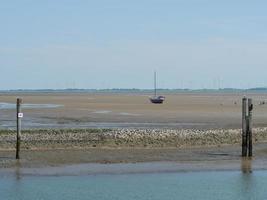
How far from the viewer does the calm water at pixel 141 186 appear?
1836cm

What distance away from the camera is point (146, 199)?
17.9 m

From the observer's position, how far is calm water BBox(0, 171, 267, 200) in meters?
18.4

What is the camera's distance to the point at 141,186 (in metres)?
19.7

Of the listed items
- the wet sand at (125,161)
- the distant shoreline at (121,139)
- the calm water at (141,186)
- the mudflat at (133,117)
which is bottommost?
the calm water at (141,186)

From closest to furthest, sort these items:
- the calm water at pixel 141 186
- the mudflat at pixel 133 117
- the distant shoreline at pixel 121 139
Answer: the calm water at pixel 141 186 → the distant shoreline at pixel 121 139 → the mudflat at pixel 133 117

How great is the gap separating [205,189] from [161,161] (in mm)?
5311

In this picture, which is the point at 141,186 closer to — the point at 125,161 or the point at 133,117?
the point at 125,161

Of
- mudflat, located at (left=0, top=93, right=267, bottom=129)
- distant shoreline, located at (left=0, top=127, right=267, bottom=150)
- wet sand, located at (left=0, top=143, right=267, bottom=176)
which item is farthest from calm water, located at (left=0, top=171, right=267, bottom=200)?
mudflat, located at (left=0, top=93, right=267, bottom=129)

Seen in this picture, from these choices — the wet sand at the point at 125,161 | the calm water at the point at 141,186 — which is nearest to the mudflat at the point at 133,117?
the wet sand at the point at 125,161

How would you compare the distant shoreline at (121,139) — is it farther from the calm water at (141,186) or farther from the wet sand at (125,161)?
the calm water at (141,186)

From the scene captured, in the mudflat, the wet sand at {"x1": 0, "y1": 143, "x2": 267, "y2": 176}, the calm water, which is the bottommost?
the calm water

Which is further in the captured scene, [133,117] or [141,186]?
[133,117]

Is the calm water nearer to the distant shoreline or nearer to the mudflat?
the distant shoreline

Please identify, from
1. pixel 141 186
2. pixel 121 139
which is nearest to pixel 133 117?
pixel 121 139
